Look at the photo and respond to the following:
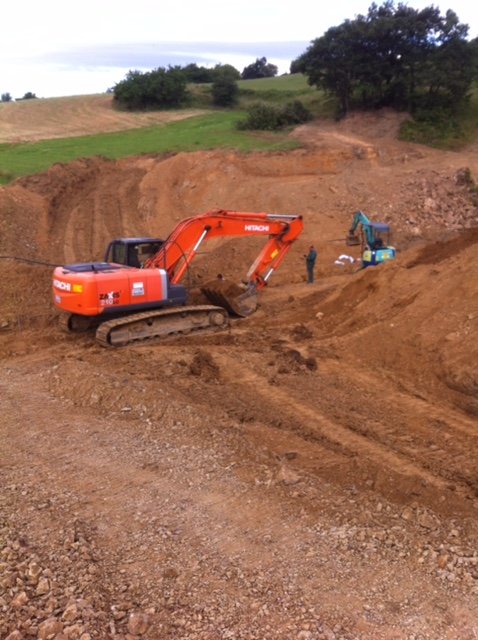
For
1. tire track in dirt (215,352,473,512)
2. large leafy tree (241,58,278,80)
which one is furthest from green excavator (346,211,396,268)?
→ large leafy tree (241,58,278,80)

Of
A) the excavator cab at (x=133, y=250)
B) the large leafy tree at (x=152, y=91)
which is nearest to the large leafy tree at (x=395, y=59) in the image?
the large leafy tree at (x=152, y=91)

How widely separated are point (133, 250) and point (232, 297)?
8.71 feet

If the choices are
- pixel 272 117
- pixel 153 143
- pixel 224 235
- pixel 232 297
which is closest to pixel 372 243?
pixel 232 297

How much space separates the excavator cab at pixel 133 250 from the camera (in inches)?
548

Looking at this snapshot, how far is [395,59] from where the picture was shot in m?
37.5

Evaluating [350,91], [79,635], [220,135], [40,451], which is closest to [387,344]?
[40,451]

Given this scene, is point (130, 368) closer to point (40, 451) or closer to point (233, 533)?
point (40, 451)

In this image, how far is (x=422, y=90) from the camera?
38906mm

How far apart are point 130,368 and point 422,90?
33.1m

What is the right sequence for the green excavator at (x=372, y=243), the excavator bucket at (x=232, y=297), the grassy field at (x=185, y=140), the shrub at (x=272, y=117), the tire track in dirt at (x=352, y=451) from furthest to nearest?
the shrub at (x=272, y=117) < the grassy field at (x=185, y=140) < the green excavator at (x=372, y=243) < the excavator bucket at (x=232, y=297) < the tire track in dirt at (x=352, y=451)

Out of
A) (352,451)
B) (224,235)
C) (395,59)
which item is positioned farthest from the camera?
(395,59)

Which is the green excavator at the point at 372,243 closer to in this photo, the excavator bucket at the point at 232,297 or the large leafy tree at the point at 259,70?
the excavator bucket at the point at 232,297

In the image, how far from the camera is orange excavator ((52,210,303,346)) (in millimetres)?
12508

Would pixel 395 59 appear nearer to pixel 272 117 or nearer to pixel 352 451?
pixel 272 117
